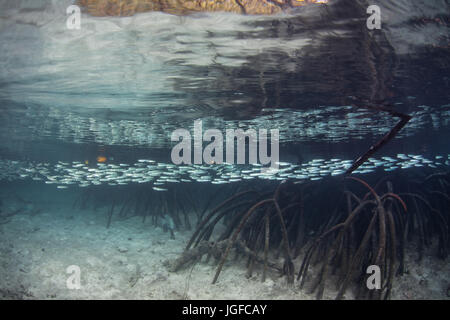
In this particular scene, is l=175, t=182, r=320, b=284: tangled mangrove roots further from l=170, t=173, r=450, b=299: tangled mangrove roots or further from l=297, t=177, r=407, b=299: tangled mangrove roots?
l=297, t=177, r=407, b=299: tangled mangrove roots

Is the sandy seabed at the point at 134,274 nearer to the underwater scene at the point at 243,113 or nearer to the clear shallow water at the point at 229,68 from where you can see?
the underwater scene at the point at 243,113

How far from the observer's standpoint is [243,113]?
11.4 meters

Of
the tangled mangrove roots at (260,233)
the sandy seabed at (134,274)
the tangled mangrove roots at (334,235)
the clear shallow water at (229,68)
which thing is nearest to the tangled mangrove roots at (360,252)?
the tangled mangrove roots at (334,235)

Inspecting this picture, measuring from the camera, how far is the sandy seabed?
16.8 ft

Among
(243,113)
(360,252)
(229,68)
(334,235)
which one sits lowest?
(334,235)

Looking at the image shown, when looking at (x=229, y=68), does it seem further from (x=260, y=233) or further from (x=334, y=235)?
(x=334, y=235)

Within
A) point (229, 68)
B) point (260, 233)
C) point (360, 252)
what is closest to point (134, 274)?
point (260, 233)

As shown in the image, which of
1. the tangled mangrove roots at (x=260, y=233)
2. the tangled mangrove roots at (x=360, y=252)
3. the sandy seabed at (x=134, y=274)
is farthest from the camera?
Result: the tangled mangrove roots at (x=260, y=233)

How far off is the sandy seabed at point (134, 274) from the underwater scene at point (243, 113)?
0.13 ft

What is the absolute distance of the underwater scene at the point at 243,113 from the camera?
530cm

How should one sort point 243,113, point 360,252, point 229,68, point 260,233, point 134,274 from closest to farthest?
point 360,252, point 134,274, point 260,233, point 229,68, point 243,113

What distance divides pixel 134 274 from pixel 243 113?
8.07m

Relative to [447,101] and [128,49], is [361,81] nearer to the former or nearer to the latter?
[447,101]
